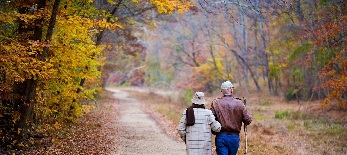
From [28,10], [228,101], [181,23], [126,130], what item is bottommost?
[126,130]

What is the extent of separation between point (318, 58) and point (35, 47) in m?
18.8

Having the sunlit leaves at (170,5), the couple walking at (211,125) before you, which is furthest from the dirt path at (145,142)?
the couple walking at (211,125)

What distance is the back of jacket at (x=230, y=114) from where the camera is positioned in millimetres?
6246

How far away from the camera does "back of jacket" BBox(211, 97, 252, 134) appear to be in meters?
6.25

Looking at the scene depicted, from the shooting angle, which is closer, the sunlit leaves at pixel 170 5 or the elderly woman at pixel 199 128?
the elderly woman at pixel 199 128

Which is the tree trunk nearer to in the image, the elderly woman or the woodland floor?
the woodland floor

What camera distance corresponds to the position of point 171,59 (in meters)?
48.2

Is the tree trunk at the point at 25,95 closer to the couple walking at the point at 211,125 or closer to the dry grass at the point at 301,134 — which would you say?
the couple walking at the point at 211,125

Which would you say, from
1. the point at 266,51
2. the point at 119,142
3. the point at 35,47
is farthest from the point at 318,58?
the point at 35,47

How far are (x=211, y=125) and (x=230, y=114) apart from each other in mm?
379

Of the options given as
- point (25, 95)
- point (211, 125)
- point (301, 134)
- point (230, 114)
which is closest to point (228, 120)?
point (230, 114)

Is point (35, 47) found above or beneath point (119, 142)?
above

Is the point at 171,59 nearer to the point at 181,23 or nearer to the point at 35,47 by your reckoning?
the point at 181,23

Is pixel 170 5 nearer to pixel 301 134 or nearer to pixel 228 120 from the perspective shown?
pixel 228 120
